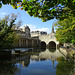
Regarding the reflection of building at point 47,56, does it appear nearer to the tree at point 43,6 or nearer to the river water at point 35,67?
the river water at point 35,67

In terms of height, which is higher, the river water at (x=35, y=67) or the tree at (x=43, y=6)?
the tree at (x=43, y=6)

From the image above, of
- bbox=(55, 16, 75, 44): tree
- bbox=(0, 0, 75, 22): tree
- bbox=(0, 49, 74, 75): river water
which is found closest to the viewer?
bbox=(0, 0, 75, 22): tree

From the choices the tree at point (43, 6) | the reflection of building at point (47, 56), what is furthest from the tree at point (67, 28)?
the tree at point (43, 6)

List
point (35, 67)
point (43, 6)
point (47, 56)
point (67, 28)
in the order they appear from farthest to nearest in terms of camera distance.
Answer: point (47, 56) < point (67, 28) < point (35, 67) < point (43, 6)

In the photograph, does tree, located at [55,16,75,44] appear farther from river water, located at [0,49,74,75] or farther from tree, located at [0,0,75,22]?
tree, located at [0,0,75,22]

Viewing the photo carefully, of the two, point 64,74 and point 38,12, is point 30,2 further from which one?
point 64,74

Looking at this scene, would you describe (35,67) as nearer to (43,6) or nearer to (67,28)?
(43,6)

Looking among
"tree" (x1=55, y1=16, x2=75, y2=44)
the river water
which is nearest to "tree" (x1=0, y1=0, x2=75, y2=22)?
the river water

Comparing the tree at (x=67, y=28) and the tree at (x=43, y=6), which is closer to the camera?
the tree at (x=43, y=6)

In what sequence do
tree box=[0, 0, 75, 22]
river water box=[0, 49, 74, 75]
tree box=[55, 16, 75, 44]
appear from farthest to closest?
tree box=[55, 16, 75, 44] < river water box=[0, 49, 74, 75] < tree box=[0, 0, 75, 22]

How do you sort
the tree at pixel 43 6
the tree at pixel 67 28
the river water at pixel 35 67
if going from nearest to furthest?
the tree at pixel 43 6
the river water at pixel 35 67
the tree at pixel 67 28

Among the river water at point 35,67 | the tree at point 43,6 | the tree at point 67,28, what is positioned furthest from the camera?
the tree at point 67,28

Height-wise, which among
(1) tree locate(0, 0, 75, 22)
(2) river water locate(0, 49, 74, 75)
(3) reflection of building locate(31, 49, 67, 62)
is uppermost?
(1) tree locate(0, 0, 75, 22)

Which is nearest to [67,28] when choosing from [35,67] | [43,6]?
[35,67]
